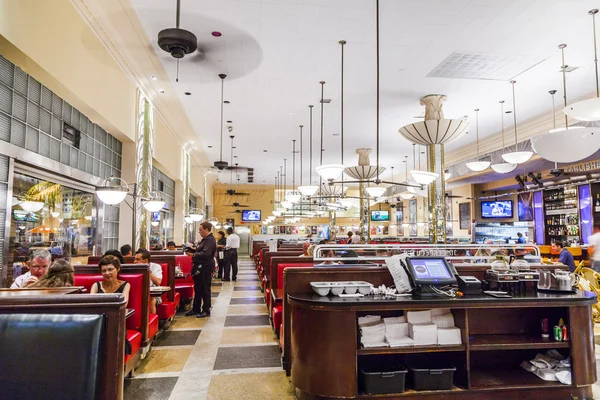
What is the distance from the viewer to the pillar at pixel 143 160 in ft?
26.6

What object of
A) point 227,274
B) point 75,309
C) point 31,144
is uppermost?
point 31,144

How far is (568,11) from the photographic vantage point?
5.27 meters

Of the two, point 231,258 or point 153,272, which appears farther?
point 231,258

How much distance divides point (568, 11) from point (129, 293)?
6285 mm

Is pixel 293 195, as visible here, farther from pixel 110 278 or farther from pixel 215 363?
pixel 110 278

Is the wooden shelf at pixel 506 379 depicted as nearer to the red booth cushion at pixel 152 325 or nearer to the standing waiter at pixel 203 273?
the red booth cushion at pixel 152 325

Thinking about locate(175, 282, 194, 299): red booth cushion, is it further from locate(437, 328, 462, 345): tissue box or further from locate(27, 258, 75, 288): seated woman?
locate(437, 328, 462, 345): tissue box

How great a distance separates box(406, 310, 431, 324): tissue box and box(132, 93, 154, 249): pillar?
611 centimetres

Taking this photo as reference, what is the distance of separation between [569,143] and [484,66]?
2.73 meters

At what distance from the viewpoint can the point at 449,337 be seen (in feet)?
11.0

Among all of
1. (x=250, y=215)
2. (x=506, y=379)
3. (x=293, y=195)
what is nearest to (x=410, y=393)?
(x=506, y=379)

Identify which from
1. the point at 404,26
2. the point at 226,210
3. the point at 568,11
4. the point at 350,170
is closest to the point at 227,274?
the point at 350,170

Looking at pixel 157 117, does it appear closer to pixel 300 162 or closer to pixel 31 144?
pixel 31 144

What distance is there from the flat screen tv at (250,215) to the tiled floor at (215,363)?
17.5 metres
